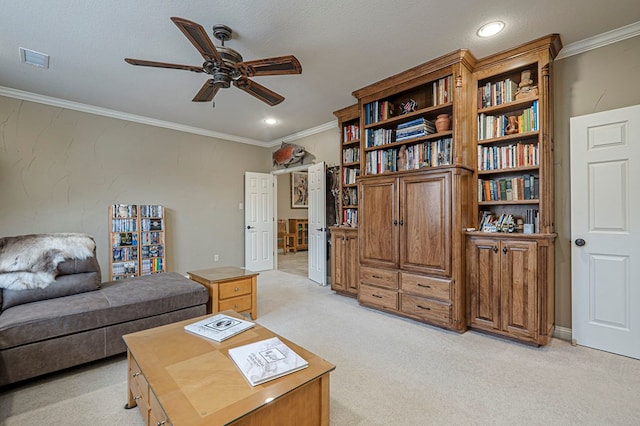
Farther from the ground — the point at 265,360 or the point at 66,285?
the point at 66,285

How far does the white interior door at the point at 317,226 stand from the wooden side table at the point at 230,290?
165 cm

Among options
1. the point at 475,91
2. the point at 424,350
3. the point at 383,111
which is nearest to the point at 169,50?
the point at 383,111

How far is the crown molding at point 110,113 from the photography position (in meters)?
3.57

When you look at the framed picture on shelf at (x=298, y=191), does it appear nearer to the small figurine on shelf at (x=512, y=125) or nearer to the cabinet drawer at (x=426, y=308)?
the cabinet drawer at (x=426, y=308)

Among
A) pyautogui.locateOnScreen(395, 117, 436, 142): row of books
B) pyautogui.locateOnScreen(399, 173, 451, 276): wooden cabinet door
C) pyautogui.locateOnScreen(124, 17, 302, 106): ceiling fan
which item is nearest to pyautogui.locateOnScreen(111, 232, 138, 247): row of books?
pyautogui.locateOnScreen(124, 17, 302, 106): ceiling fan

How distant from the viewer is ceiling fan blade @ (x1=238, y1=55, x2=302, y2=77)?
2.07 metres

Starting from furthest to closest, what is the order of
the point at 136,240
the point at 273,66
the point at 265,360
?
1. the point at 136,240
2. the point at 273,66
3. the point at 265,360

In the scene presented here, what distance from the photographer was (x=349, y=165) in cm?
427

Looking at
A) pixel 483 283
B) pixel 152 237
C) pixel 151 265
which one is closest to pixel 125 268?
pixel 151 265

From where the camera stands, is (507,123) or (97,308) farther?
(507,123)

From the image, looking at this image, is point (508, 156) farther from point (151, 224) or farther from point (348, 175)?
point (151, 224)

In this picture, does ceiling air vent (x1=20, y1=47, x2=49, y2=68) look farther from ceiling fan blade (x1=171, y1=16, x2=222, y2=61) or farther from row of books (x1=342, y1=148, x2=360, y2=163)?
row of books (x1=342, y1=148, x2=360, y2=163)

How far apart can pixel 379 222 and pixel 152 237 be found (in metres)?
3.46

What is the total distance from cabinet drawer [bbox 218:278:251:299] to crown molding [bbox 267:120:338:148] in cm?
289
